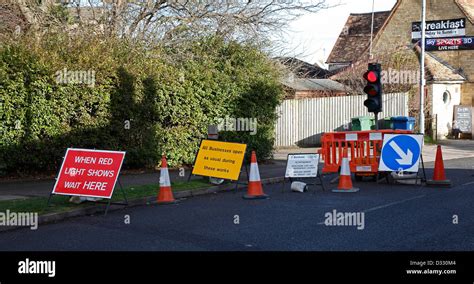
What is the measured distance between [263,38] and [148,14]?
4218mm

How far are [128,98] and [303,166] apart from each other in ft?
17.9

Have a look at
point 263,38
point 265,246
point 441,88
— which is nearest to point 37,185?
point 265,246

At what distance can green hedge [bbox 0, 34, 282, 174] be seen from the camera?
15359mm

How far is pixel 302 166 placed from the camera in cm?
1472

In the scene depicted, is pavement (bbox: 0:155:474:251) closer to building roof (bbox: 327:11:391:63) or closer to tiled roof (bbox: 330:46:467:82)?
tiled roof (bbox: 330:46:467:82)

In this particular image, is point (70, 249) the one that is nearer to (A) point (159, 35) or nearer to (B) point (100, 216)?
(B) point (100, 216)

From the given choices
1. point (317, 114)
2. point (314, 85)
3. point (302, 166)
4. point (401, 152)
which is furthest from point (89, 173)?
point (314, 85)

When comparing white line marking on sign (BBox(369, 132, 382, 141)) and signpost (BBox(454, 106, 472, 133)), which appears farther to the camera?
signpost (BBox(454, 106, 472, 133))

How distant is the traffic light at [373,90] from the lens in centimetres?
1642
